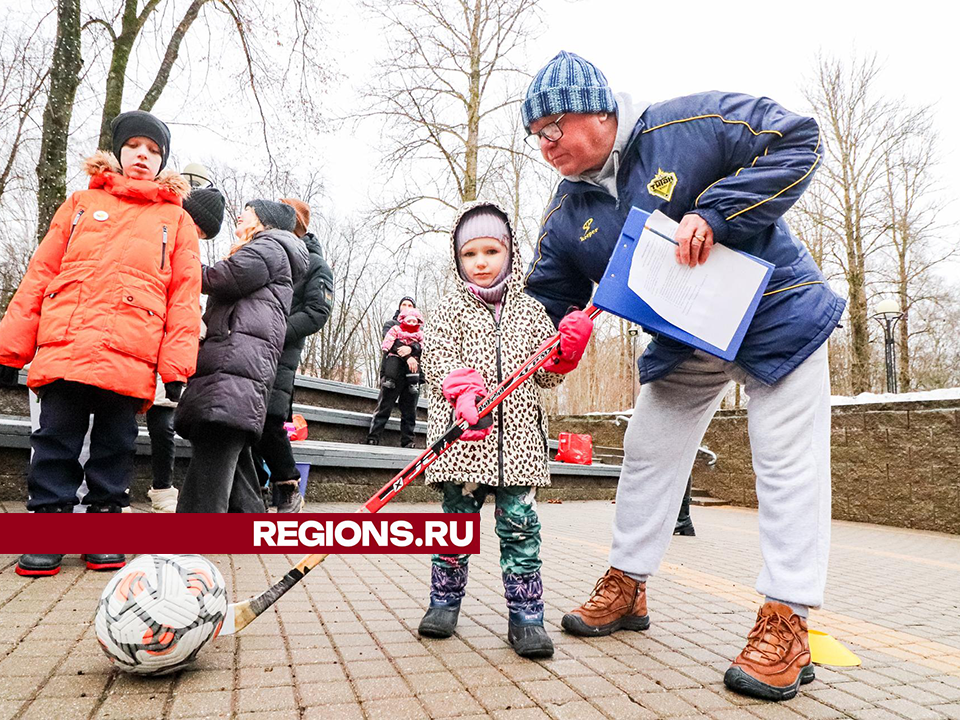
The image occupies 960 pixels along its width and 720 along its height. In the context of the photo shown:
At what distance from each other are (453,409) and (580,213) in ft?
2.91

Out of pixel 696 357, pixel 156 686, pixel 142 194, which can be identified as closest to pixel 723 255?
pixel 696 357

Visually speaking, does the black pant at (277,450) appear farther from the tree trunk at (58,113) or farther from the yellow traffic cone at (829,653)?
the tree trunk at (58,113)

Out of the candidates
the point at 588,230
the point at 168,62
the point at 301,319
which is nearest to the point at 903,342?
the point at 168,62

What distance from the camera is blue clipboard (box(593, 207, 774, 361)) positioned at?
2238 mm

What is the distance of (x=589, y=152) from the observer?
2.37 m

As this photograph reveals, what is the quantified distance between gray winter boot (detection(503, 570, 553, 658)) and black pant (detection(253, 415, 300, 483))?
2.59 meters

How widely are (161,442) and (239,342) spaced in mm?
1201

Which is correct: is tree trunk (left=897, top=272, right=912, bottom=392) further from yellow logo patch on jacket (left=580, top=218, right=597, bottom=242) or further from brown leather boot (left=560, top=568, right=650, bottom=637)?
yellow logo patch on jacket (left=580, top=218, right=597, bottom=242)

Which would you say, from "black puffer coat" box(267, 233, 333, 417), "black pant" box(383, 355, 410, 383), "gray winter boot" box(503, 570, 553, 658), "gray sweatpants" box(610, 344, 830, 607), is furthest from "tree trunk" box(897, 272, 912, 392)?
"gray winter boot" box(503, 570, 553, 658)

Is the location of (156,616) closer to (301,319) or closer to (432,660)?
(432,660)

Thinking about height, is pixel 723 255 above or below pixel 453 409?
above

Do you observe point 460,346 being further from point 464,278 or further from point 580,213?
point 580,213

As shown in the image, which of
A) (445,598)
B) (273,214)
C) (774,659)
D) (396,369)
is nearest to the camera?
(774,659)

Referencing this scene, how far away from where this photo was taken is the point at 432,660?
2.19m
